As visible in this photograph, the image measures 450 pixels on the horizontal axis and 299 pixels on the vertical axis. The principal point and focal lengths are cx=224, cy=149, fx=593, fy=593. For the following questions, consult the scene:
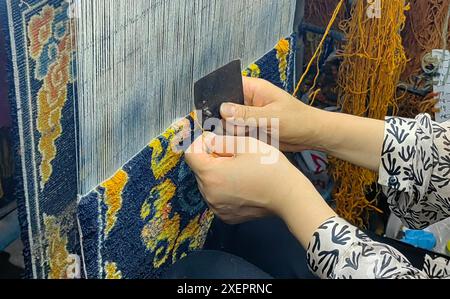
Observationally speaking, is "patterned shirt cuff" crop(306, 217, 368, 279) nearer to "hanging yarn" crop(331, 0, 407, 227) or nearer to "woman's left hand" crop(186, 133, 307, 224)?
"woman's left hand" crop(186, 133, 307, 224)

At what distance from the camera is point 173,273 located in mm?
1018

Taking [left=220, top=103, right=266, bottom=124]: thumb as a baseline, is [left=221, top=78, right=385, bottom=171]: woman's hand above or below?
below

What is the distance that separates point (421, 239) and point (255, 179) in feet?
2.52

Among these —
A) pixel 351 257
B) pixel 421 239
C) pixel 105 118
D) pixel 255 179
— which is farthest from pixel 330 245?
pixel 421 239

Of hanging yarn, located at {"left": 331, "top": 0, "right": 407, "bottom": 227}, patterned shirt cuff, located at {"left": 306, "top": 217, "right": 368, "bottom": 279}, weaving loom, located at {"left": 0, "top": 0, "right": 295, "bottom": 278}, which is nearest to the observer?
weaving loom, located at {"left": 0, "top": 0, "right": 295, "bottom": 278}

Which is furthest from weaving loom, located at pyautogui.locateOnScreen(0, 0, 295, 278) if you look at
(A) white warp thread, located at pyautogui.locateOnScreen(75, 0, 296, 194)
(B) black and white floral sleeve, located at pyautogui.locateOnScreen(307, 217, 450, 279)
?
(B) black and white floral sleeve, located at pyautogui.locateOnScreen(307, 217, 450, 279)

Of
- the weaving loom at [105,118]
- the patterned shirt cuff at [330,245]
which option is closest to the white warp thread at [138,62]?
the weaving loom at [105,118]

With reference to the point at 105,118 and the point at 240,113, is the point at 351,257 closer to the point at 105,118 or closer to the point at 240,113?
the point at 240,113

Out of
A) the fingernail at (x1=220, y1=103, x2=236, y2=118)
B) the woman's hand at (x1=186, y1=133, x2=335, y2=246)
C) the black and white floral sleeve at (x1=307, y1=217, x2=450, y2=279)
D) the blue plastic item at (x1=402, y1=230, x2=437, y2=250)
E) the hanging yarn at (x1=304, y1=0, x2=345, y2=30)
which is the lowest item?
the blue plastic item at (x1=402, y1=230, x2=437, y2=250)

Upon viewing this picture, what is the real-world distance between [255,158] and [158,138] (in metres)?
0.15

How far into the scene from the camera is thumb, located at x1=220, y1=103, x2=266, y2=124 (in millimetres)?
930

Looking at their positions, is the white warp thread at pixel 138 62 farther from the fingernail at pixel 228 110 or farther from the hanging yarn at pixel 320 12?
the hanging yarn at pixel 320 12

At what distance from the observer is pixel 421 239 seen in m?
1.50

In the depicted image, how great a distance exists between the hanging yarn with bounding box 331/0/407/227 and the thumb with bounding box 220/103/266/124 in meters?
0.50
